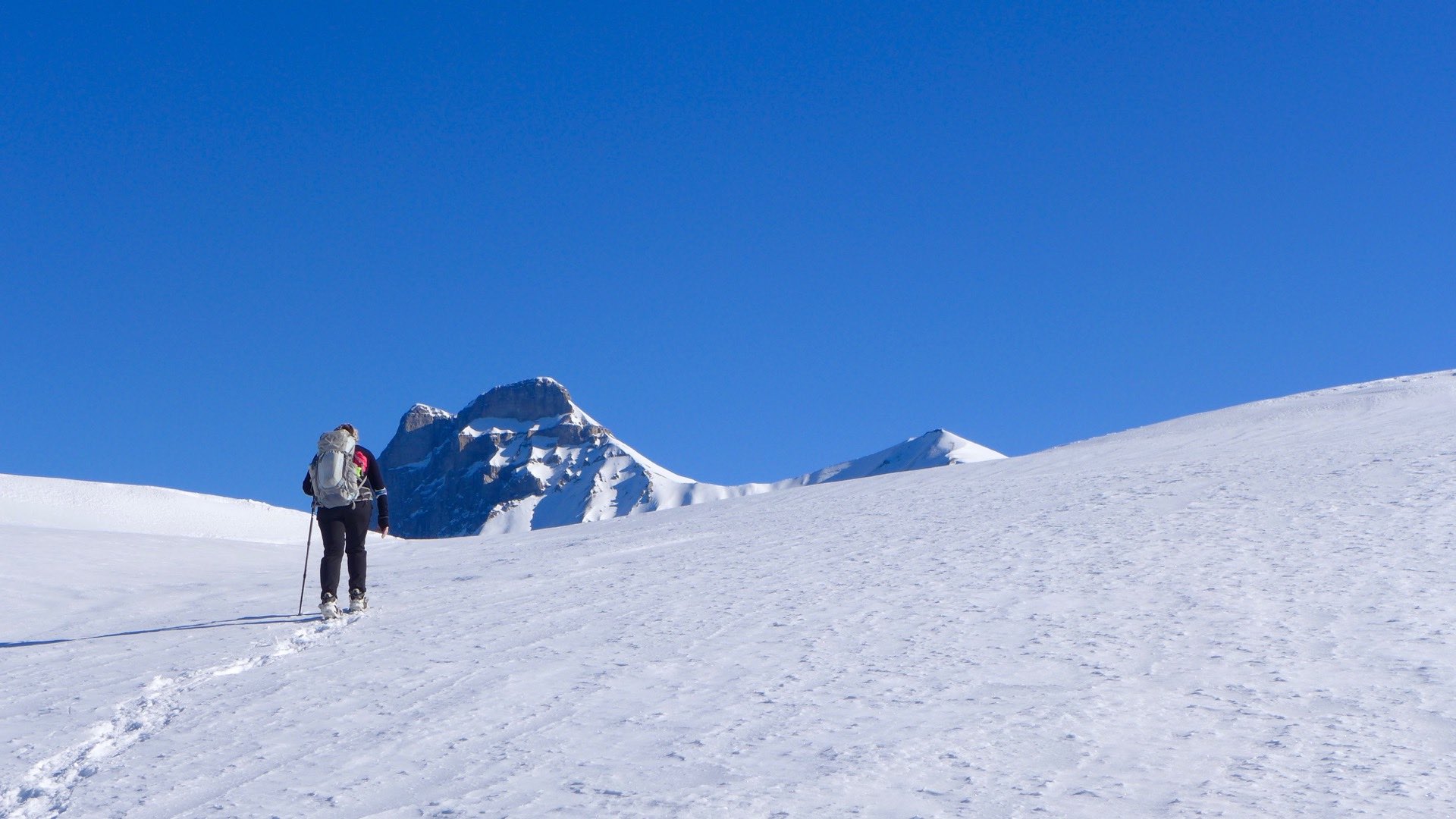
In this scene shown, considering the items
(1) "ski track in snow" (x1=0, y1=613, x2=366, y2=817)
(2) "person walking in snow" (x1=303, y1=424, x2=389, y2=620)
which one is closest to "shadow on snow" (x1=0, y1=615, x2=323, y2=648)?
(2) "person walking in snow" (x1=303, y1=424, x2=389, y2=620)

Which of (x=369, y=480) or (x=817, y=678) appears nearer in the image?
(x=817, y=678)

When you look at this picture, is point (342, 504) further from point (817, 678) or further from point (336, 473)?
point (817, 678)

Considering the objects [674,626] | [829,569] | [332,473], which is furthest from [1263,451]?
[332,473]

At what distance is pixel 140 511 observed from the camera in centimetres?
2205

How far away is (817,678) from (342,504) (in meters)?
5.20

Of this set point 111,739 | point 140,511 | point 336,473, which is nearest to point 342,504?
point 336,473

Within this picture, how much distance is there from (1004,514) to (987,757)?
28.9 ft

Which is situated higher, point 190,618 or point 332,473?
point 332,473

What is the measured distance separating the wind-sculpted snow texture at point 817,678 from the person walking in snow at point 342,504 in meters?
0.52

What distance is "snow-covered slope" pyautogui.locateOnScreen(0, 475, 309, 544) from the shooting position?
20656 mm

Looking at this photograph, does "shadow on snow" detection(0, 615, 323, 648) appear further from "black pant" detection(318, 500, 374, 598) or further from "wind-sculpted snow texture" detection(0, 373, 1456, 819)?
"black pant" detection(318, 500, 374, 598)

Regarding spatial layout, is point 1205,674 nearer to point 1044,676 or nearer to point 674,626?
point 1044,676

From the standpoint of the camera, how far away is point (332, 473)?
9.98 meters

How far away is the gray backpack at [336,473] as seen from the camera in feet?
32.7
